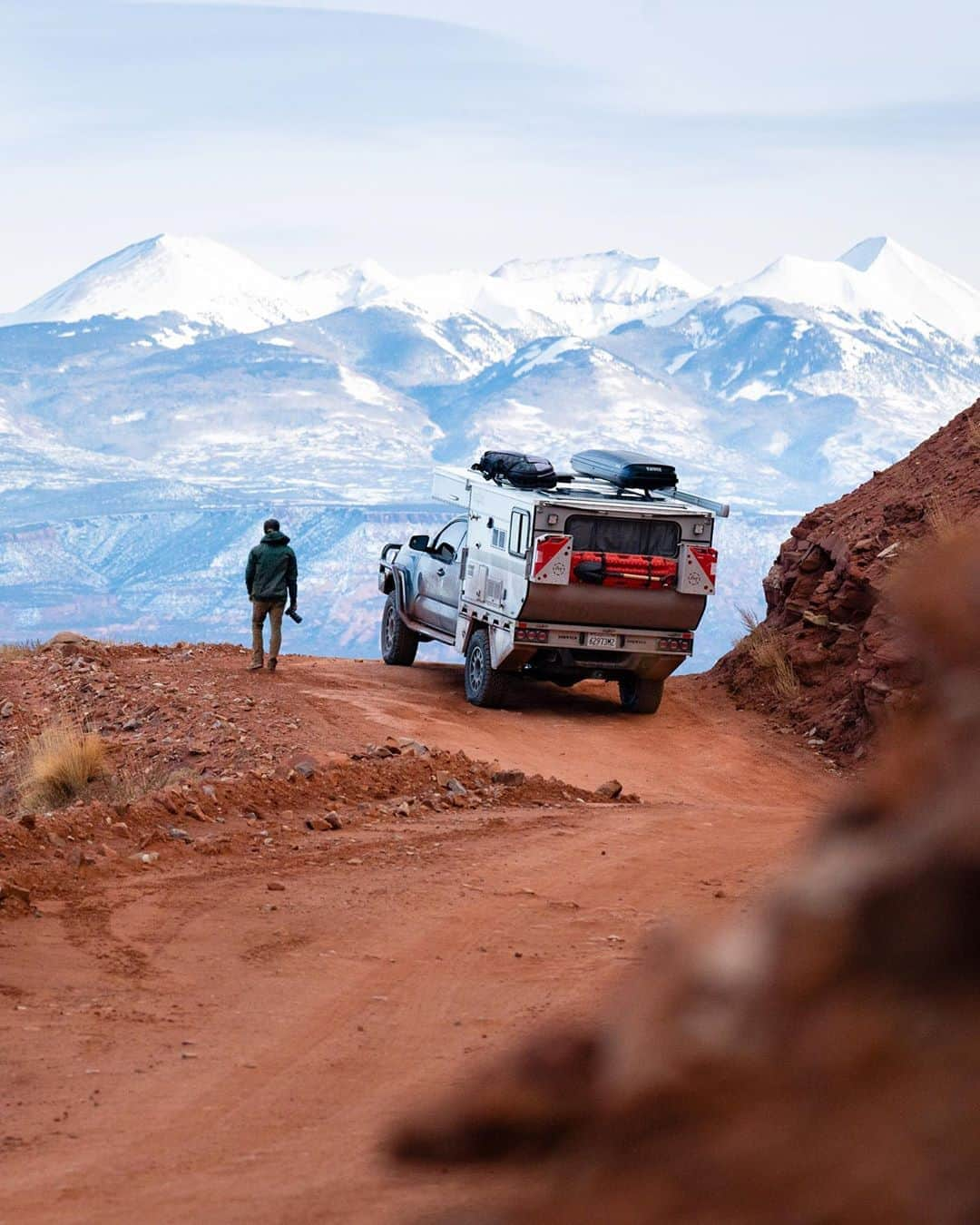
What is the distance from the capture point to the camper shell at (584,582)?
1878cm

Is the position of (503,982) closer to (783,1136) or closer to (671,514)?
(783,1136)

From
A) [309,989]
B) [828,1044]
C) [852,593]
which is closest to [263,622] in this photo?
[852,593]

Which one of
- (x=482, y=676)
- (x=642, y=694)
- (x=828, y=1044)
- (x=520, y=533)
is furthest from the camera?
(x=642, y=694)

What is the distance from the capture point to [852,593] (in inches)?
811

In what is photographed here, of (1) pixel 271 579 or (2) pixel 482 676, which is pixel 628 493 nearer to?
(2) pixel 482 676

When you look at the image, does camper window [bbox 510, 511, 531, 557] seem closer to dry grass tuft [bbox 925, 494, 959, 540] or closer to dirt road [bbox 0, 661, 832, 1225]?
dry grass tuft [bbox 925, 494, 959, 540]

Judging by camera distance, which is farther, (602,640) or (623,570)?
(602,640)

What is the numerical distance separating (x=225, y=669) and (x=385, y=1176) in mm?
16981

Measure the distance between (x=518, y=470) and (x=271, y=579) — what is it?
340cm

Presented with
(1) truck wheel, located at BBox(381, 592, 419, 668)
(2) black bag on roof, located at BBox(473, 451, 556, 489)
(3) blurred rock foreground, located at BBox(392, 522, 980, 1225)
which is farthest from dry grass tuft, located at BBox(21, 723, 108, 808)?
(3) blurred rock foreground, located at BBox(392, 522, 980, 1225)

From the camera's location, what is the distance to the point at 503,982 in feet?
25.5

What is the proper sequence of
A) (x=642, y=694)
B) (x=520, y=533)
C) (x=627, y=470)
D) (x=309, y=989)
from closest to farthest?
(x=309, y=989) → (x=520, y=533) → (x=642, y=694) → (x=627, y=470)

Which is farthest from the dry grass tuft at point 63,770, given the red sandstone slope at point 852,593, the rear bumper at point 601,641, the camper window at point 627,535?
the red sandstone slope at point 852,593

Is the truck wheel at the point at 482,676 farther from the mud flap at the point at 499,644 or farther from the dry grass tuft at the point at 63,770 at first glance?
the dry grass tuft at the point at 63,770
